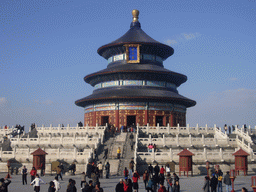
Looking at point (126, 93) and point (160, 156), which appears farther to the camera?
point (126, 93)

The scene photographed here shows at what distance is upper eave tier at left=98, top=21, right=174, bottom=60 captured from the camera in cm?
6088

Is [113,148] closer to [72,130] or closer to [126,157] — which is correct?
[126,157]

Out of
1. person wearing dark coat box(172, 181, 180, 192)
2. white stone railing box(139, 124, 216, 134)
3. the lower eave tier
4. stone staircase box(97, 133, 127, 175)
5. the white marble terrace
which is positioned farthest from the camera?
the lower eave tier

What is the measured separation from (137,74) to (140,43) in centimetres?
528

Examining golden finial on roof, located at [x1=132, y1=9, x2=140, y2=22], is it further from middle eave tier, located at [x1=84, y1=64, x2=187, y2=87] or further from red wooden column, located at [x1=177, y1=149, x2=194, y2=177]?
red wooden column, located at [x1=177, y1=149, x2=194, y2=177]

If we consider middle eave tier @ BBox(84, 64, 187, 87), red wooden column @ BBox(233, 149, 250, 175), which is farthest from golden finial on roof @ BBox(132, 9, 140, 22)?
red wooden column @ BBox(233, 149, 250, 175)

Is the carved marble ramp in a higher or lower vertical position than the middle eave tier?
lower

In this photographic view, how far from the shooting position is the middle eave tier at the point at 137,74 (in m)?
57.3

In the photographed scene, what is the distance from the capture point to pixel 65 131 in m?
46.8

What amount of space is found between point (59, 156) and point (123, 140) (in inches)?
328

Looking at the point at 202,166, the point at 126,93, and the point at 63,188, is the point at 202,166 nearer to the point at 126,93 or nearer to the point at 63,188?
the point at 63,188

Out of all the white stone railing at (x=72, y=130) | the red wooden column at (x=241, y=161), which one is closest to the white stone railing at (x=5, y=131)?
the white stone railing at (x=72, y=130)

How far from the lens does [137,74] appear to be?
58.3 metres

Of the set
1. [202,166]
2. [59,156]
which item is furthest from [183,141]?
[59,156]
